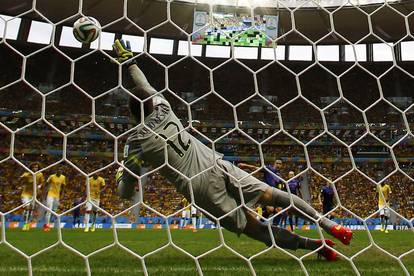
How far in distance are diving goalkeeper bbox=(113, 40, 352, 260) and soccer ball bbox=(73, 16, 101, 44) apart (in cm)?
31

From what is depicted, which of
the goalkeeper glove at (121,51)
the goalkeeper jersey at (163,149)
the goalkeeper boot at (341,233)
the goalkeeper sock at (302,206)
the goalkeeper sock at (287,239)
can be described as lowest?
Answer: the goalkeeper sock at (287,239)

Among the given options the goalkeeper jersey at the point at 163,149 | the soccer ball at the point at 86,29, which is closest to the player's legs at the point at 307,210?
the goalkeeper jersey at the point at 163,149

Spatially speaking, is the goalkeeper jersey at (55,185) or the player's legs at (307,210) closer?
the player's legs at (307,210)

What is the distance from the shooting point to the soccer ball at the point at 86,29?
2740 millimetres

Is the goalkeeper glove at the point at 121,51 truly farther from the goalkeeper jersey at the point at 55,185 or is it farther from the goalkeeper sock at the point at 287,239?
the goalkeeper jersey at the point at 55,185

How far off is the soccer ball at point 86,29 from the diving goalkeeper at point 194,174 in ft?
1.02

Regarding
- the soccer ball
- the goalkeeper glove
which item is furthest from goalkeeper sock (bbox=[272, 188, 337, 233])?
the soccer ball

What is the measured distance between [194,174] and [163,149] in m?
0.28

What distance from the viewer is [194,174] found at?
9.62ft

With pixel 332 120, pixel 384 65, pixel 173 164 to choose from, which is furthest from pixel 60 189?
pixel 384 65

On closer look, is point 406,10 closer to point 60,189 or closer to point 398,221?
point 398,221

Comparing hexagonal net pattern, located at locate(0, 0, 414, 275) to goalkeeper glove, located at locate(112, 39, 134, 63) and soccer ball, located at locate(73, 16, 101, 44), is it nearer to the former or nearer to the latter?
soccer ball, located at locate(73, 16, 101, 44)

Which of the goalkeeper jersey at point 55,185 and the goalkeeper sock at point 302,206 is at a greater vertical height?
the goalkeeper sock at point 302,206

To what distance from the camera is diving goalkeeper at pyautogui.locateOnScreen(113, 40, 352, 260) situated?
9.42 feet
